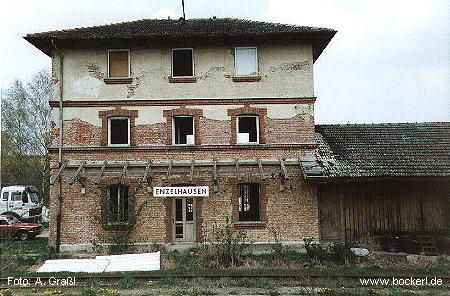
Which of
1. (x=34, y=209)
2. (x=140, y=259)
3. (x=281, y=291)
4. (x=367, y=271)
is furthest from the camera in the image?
(x=34, y=209)

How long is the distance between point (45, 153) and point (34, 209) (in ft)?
23.1

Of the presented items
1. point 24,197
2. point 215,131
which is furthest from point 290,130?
point 24,197

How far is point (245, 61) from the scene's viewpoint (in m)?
17.5

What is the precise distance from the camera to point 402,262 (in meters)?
14.5

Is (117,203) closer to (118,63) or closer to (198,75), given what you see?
(118,63)

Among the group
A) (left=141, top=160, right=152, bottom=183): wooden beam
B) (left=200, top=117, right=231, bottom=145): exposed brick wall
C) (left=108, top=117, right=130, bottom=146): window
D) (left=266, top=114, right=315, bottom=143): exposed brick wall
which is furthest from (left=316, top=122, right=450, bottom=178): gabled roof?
(left=108, top=117, right=130, bottom=146): window

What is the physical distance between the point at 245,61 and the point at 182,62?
106 inches

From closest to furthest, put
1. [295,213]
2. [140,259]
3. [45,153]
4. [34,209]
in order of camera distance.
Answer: [140,259] < [295,213] < [34,209] < [45,153]

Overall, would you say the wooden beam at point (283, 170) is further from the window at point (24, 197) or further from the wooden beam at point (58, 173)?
the window at point (24, 197)

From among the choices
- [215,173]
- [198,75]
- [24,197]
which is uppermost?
[198,75]

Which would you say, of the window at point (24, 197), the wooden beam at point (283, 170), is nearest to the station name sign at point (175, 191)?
the wooden beam at point (283, 170)

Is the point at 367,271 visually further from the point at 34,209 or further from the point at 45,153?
the point at 45,153

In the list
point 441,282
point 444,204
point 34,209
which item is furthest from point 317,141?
point 34,209

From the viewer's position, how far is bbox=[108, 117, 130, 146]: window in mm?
17281
